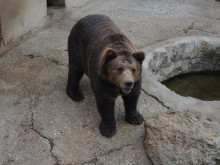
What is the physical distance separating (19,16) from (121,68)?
3831 millimetres

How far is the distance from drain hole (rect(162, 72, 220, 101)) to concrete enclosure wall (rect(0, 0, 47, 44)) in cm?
329

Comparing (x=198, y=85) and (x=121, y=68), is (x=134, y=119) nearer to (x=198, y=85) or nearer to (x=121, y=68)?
(x=121, y=68)

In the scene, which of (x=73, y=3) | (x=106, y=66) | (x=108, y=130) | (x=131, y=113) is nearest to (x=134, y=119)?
(x=131, y=113)

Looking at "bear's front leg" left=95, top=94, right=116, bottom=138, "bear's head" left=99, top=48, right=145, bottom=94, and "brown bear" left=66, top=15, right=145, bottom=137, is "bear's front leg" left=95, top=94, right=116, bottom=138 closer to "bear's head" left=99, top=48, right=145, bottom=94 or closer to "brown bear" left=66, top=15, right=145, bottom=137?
"brown bear" left=66, top=15, right=145, bottom=137

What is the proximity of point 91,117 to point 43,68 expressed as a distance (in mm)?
1688

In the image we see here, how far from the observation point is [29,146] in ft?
12.6

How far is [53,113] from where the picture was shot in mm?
4391

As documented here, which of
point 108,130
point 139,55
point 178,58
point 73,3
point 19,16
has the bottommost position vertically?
point 178,58

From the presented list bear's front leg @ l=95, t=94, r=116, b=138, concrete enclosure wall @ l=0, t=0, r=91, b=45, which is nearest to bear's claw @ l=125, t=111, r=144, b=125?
bear's front leg @ l=95, t=94, r=116, b=138

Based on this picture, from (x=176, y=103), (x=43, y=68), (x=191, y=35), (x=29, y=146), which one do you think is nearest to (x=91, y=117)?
(x=29, y=146)

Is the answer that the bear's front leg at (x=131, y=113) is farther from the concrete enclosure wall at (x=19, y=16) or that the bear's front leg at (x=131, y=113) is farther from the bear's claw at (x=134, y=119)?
the concrete enclosure wall at (x=19, y=16)

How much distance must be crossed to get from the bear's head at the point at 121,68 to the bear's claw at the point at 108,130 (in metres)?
0.72

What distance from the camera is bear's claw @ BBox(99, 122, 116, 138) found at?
394cm

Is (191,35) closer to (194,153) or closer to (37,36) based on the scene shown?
(37,36)
